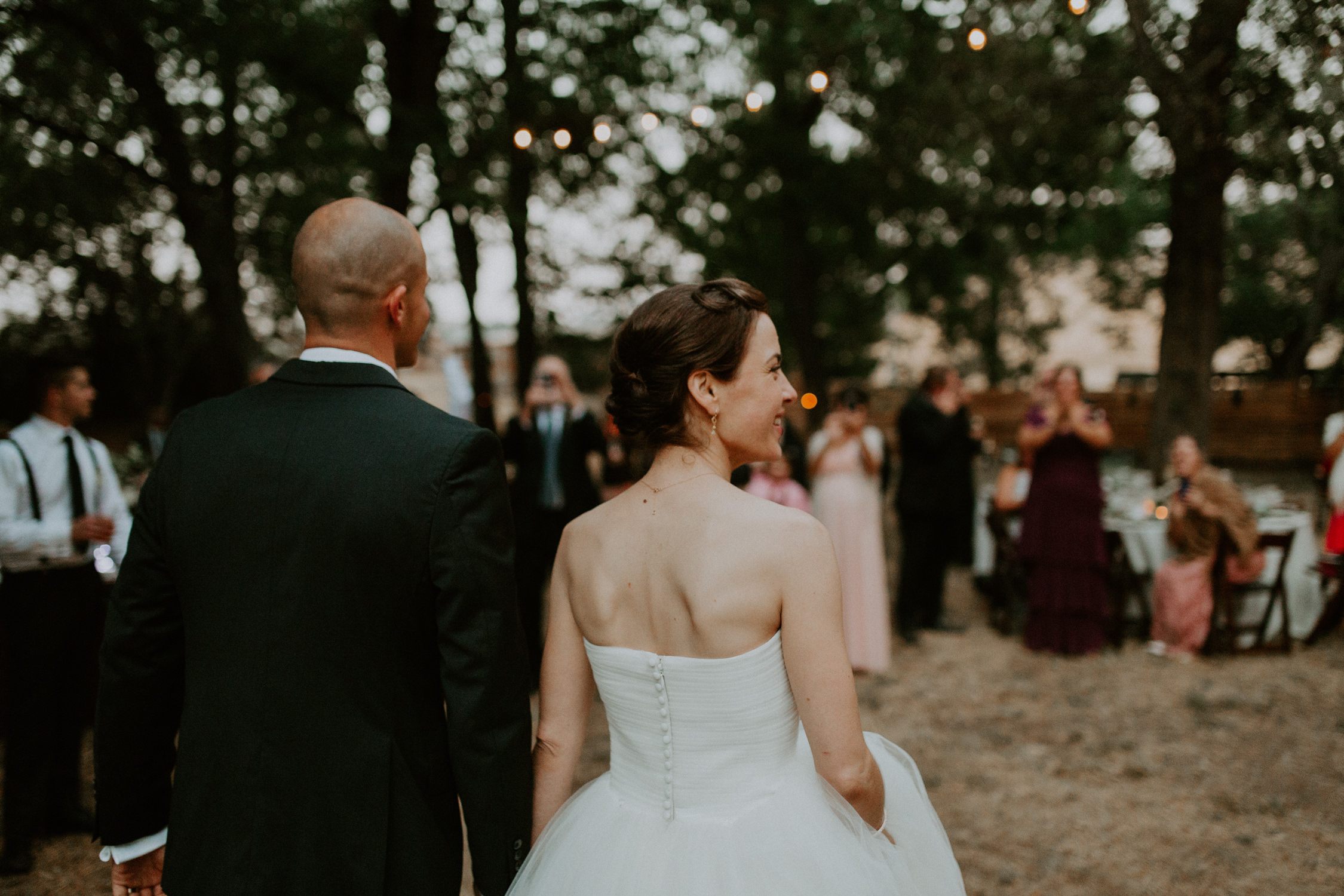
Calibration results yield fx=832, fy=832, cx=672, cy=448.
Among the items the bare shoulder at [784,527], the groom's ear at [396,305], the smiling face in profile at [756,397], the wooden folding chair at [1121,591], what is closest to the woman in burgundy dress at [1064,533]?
the wooden folding chair at [1121,591]

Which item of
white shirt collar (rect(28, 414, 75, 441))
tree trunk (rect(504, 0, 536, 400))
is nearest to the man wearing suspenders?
white shirt collar (rect(28, 414, 75, 441))

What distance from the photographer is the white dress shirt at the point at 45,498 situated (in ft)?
11.2

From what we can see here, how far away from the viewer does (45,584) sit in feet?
11.4

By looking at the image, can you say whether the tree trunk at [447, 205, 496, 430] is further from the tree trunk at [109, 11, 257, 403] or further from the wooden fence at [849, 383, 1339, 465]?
the wooden fence at [849, 383, 1339, 465]

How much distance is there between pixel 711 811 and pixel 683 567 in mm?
471

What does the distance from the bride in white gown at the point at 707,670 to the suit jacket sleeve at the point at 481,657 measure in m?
0.21

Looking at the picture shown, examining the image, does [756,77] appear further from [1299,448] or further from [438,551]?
[1299,448]

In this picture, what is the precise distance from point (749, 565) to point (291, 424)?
0.85m

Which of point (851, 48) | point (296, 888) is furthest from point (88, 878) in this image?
point (851, 48)

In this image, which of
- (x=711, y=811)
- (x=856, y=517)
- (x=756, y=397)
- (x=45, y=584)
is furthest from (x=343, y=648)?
(x=856, y=517)

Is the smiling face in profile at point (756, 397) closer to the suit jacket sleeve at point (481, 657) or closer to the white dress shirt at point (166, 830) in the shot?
the suit jacket sleeve at point (481, 657)

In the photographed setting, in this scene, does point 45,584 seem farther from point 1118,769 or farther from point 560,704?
point 1118,769

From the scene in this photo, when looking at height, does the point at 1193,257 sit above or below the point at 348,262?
above

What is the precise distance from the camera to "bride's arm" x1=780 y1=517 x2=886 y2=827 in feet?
4.85
